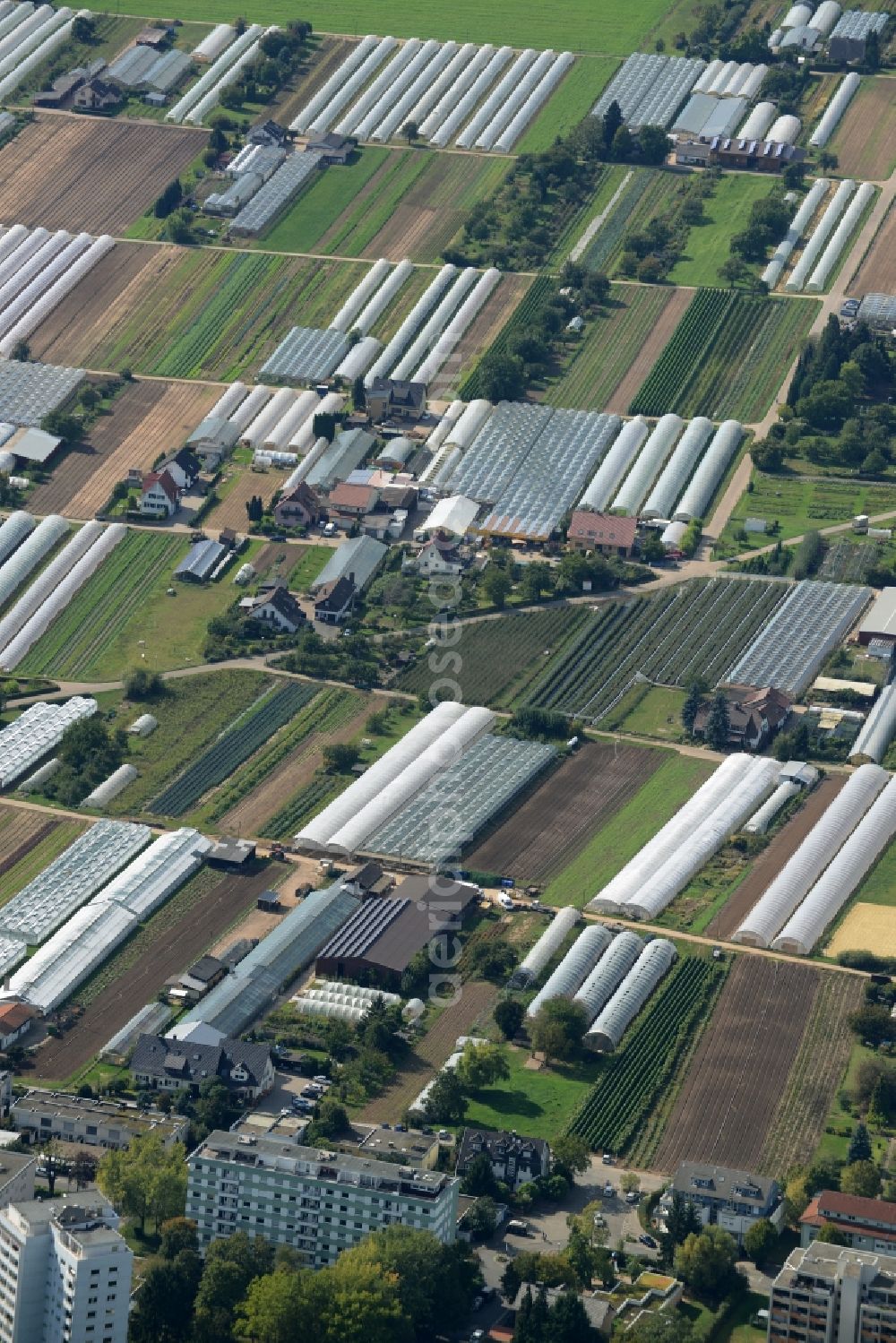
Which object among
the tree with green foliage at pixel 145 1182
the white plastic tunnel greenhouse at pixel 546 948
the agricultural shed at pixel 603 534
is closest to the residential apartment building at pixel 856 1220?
the white plastic tunnel greenhouse at pixel 546 948

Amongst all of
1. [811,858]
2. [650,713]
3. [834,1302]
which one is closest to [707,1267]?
[834,1302]

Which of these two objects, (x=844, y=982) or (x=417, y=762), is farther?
(x=417, y=762)

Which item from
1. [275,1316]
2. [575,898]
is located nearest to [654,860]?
[575,898]

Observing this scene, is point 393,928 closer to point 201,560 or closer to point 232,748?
point 232,748

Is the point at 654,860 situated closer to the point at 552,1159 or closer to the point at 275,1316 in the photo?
the point at 552,1159

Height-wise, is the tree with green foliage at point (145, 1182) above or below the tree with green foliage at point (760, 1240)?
below

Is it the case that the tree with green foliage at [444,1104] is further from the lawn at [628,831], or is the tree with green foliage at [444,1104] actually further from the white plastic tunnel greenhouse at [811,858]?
the white plastic tunnel greenhouse at [811,858]

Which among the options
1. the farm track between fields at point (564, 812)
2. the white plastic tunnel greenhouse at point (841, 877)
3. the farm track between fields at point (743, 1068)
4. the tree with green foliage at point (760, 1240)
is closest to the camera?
the tree with green foliage at point (760, 1240)
